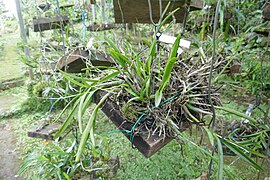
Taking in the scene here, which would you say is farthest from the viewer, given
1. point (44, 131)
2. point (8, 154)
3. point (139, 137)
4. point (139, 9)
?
point (8, 154)

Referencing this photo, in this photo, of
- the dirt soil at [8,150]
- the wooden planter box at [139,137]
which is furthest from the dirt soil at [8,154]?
the wooden planter box at [139,137]

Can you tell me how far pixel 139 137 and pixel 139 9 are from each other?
57 centimetres

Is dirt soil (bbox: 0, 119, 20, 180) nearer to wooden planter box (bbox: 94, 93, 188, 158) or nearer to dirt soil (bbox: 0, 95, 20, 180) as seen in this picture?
dirt soil (bbox: 0, 95, 20, 180)

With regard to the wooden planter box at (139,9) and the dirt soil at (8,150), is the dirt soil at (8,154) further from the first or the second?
the wooden planter box at (139,9)

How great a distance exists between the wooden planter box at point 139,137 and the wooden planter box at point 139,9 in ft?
1.43

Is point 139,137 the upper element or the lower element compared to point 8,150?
upper

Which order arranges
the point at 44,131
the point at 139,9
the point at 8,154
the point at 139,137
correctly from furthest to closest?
the point at 8,154
the point at 44,131
the point at 139,9
the point at 139,137

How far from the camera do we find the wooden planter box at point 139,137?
0.51 m

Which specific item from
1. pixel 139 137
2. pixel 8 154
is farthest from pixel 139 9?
pixel 8 154

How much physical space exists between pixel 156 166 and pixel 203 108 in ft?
3.43

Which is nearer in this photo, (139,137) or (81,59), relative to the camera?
(139,137)

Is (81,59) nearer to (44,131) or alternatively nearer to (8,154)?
(44,131)

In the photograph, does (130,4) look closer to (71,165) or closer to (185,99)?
(185,99)

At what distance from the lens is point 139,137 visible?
0.53m
